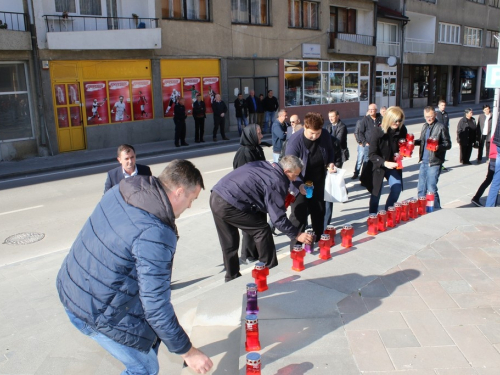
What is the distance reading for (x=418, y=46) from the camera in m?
35.6

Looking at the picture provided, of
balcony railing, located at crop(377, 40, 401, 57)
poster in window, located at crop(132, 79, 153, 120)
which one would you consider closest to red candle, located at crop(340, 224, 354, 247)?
poster in window, located at crop(132, 79, 153, 120)

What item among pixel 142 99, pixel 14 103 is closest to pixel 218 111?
pixel 142 99

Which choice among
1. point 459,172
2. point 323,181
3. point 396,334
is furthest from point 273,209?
point 459,172

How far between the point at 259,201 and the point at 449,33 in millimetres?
39070

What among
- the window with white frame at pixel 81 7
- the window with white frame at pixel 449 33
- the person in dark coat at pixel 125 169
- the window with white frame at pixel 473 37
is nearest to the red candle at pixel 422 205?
the person in dark coat at pixel 125 169

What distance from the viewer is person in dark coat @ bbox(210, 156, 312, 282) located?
4.75m

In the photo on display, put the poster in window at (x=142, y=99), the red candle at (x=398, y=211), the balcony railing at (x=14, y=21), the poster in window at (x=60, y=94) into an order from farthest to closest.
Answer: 1. the poster in window at (x=142, y=99)
2. the poster in window at (x=60, y=94)
3. the balcony railing at (x=14, y=21)
4. the red candle at (x=398, y=211)

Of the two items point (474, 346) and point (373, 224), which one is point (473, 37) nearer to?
point (373, 224)

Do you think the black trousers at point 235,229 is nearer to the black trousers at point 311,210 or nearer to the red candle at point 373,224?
the black trousers at point 311,210

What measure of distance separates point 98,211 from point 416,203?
5506 mm

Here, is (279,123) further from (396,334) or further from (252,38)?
(252,38)

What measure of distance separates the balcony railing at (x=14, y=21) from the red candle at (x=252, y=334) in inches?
577

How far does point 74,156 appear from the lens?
54.0 ft

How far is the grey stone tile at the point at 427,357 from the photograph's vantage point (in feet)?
11.5
